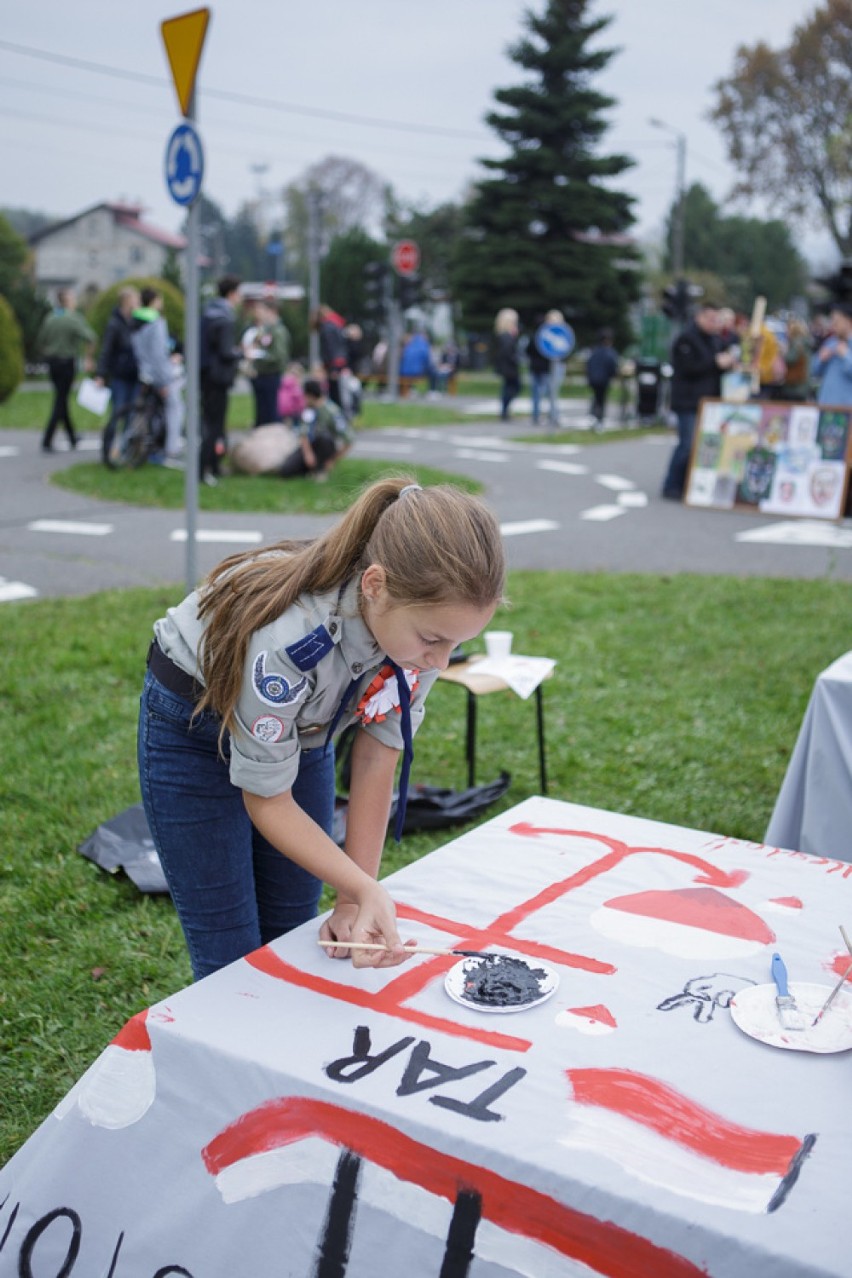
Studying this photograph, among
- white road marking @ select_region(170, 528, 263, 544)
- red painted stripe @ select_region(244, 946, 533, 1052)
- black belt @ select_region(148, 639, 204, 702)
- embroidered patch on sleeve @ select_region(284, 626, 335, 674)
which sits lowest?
white road marking @ select_region(170, 528, 263, 544)

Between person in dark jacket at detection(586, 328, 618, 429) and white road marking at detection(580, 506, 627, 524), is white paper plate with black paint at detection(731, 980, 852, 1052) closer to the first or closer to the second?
white road marking at detection(580, 506, 627, 524)

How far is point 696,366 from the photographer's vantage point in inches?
480

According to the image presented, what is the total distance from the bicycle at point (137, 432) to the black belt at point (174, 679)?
11020 millimetres

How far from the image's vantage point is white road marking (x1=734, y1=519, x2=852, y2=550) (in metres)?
10.3

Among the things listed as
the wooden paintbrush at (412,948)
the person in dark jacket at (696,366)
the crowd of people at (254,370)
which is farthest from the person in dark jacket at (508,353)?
the wooden paintbrush at (412,948)

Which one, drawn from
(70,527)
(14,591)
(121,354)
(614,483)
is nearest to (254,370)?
(121,354)

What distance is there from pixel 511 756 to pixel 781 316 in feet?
62.3

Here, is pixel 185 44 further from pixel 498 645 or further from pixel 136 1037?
pixel 136 1037

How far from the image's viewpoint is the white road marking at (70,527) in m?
9.77

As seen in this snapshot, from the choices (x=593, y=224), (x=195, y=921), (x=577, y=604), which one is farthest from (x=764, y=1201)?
(x=593, y=224)

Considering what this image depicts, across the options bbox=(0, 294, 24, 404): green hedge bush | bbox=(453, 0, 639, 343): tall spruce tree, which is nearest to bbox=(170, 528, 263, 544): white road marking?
bbox=(0, 294, 24, 404): green hedge bush

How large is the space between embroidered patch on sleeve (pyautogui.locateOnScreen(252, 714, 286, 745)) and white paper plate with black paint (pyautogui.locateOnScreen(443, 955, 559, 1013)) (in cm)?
44

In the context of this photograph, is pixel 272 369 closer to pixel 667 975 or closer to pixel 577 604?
pixel 577 604

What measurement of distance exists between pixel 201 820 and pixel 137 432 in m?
11.4
